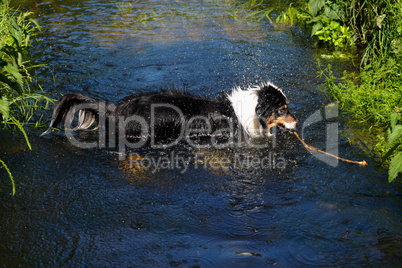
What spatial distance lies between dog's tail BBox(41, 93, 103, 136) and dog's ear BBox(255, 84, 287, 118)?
184 centimetres

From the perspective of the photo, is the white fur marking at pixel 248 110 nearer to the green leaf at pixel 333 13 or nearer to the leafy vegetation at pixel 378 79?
the leafy vegetation at pixel 378 79

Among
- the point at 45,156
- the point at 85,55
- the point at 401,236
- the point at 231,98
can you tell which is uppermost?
the point at 85,55

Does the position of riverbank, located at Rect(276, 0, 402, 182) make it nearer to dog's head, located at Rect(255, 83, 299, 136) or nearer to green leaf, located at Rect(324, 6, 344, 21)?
green leaf, located at Rect(324, 6, 344, 21)

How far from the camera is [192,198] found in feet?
12.3

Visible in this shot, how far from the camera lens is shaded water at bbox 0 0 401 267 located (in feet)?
10.1

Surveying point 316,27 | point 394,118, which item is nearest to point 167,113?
point 394,118

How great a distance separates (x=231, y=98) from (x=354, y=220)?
221 centimetres

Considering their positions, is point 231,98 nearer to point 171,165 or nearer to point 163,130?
point 163,130

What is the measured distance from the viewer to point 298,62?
6496mm

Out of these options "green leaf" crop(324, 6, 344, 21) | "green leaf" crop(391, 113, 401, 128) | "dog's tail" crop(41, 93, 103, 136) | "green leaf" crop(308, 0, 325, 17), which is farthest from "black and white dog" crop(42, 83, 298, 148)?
"green leaf" crop(324, 6, 344, 21)

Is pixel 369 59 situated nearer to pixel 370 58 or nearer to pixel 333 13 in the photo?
pixel 370 58

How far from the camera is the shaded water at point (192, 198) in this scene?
308cm

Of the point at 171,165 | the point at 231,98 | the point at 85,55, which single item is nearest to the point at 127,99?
the point at 171,165

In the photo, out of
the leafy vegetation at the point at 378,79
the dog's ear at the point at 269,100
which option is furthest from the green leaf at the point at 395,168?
the dog's ear at the point at 269,100
